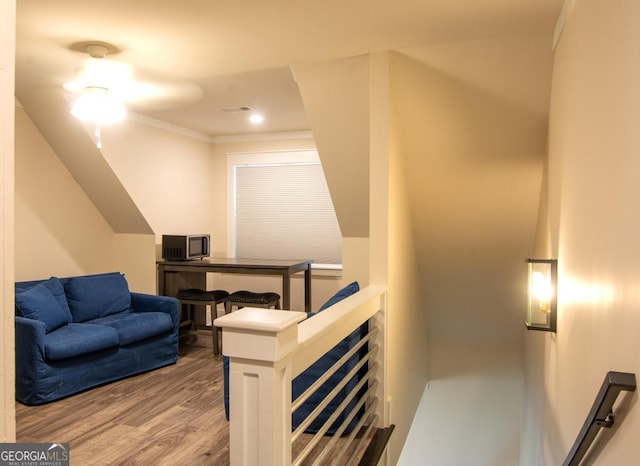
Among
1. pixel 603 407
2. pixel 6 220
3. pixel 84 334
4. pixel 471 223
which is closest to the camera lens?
pixel 6 220

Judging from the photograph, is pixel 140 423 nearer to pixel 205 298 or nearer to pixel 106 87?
pixel 205 298

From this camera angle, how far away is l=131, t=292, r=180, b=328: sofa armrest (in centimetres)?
424

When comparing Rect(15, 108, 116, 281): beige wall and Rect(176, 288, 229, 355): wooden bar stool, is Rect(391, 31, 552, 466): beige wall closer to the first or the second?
Rect(176, 288, 229, 355): wooden bar stool

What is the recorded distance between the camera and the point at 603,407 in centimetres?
125

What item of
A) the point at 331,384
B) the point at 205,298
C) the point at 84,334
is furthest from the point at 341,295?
the point at 205,298

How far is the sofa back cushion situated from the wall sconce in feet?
11.3

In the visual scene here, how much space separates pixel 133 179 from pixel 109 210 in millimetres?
491

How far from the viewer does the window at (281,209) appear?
18.4 feet

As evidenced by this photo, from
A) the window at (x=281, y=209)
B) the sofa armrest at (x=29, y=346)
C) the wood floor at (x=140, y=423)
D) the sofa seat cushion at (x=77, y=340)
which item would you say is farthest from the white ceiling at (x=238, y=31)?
the wood floor at (x=140, y=423)

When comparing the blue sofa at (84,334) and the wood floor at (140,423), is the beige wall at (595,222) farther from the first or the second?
the blue sofa at (84,334)

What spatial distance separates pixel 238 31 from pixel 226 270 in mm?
2688

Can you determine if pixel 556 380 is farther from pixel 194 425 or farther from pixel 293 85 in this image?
pixel 293 85

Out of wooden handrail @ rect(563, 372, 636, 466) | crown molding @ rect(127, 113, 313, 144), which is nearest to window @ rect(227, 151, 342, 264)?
crown molding @ rect(127, 113, 313, 144)

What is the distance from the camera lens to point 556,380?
7.62 feet
